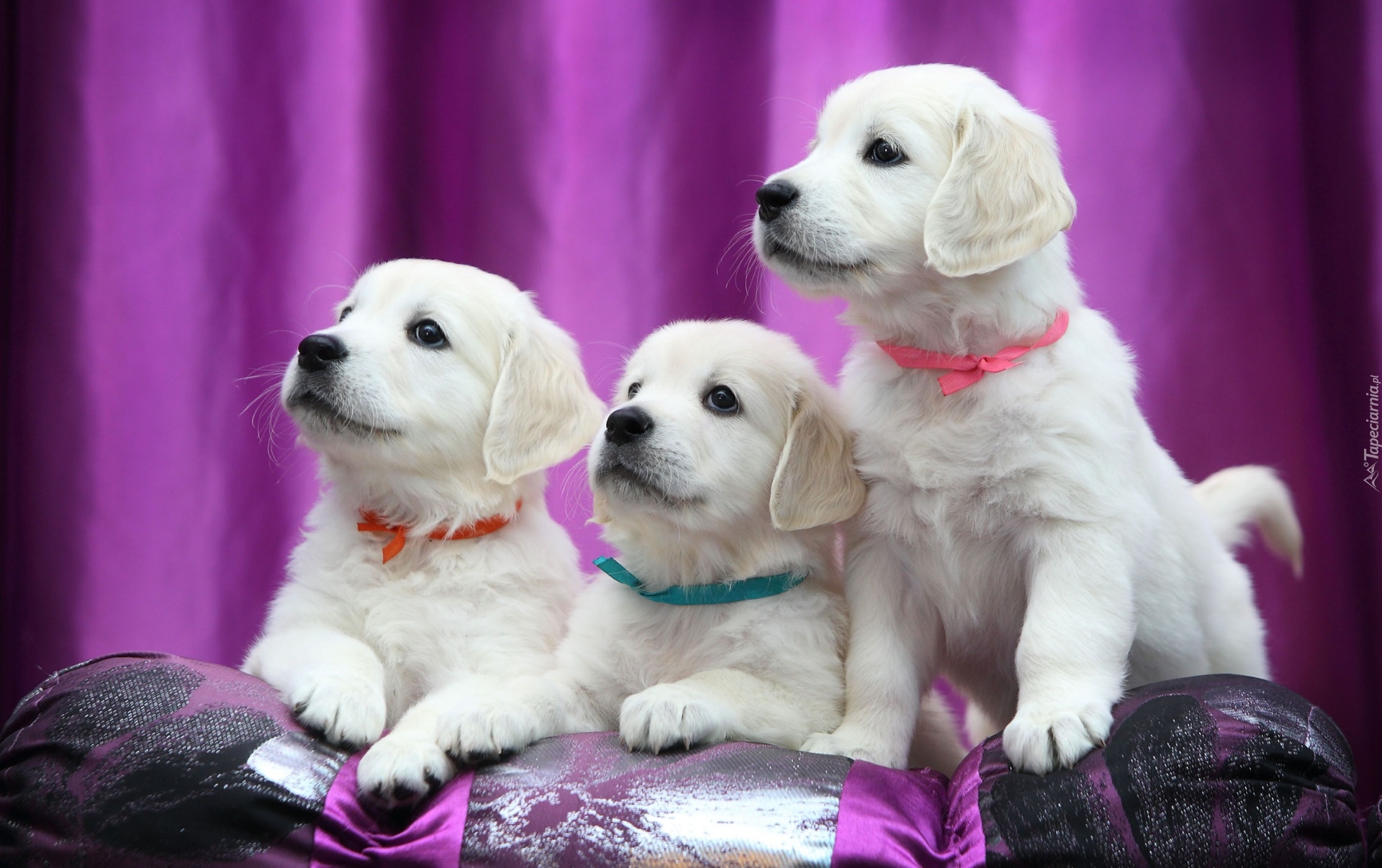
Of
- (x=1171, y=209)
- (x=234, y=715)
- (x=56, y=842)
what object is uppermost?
(x=1171, y=209)

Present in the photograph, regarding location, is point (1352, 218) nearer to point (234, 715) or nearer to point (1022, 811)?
point (1022, 811)

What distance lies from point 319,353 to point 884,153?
3.73 feet

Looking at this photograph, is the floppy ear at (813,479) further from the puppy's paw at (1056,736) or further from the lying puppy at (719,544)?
the puppy's paw at (1056,736)

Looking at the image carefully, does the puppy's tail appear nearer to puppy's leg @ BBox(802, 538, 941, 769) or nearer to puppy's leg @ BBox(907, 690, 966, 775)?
puppy's leg @ BBox(907, 690, 966, 775)

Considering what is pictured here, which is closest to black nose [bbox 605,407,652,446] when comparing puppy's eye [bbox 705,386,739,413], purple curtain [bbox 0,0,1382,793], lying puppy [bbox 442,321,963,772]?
lying puppy [bbox 442,321,963,772]

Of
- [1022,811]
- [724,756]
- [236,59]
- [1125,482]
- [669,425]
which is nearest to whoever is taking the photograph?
[1022,811]

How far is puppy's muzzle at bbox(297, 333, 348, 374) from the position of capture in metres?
2.18

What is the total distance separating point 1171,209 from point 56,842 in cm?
301

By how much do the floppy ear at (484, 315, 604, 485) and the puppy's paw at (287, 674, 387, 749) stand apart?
532 millimetres

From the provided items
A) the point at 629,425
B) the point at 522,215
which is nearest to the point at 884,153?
the point at 629,425

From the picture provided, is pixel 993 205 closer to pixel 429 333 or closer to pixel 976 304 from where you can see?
pixel 976 304

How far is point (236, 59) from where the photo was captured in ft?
10.9

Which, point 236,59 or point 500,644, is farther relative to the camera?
point 236,59

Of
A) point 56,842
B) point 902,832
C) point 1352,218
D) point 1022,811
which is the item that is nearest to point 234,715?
point 56,842
